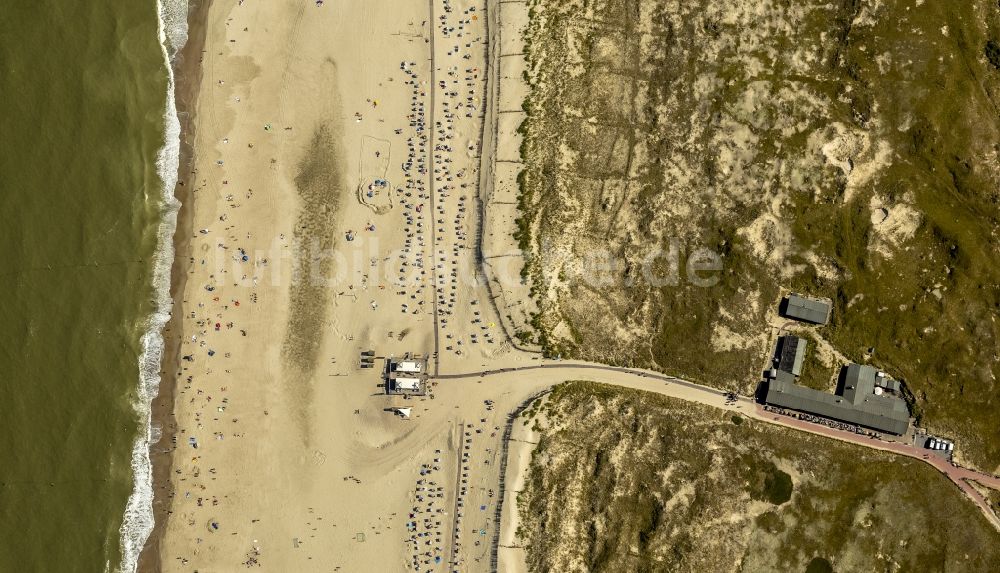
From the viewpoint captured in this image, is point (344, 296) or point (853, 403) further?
point (344, 296)

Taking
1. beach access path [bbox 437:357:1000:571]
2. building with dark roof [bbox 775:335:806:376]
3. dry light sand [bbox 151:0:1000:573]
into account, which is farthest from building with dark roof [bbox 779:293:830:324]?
dry light sand [bbox 151:0:1000:573]

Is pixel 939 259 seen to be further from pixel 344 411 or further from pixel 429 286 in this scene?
pixel 344 411

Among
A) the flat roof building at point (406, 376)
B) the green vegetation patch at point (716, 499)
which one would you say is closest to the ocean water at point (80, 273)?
the flat roof building at point (406, 376)

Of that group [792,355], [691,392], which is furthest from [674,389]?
[792,355]

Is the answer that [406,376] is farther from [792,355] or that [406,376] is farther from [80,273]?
[792,355]

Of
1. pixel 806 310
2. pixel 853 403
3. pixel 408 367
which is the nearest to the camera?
pixel 408 367

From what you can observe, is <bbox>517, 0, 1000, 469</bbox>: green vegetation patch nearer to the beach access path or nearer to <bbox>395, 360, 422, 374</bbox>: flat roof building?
the beach access path
